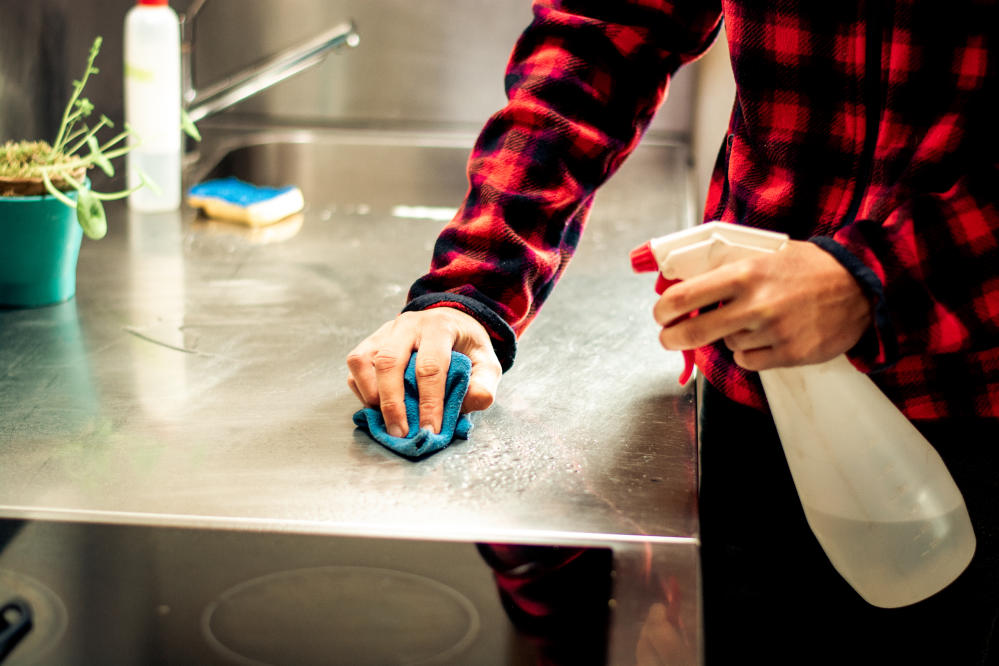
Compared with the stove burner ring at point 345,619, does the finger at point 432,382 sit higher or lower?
higher

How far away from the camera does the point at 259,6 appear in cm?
221

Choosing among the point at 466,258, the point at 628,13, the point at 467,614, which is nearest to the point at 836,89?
the point at 628,13

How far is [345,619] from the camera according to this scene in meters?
0.83

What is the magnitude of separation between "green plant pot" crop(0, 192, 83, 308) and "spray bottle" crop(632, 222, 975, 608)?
2.37 feet

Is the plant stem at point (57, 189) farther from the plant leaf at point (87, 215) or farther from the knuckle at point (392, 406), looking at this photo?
the knuckle at point (392, 406)

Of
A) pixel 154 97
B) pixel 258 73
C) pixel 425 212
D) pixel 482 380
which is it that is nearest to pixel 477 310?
pixel 482 380

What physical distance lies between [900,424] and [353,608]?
1.49ft

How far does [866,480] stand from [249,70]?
1.52 m

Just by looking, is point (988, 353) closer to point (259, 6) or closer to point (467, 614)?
point (467, 614)

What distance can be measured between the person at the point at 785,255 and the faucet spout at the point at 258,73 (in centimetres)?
95

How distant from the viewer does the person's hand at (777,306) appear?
76cm

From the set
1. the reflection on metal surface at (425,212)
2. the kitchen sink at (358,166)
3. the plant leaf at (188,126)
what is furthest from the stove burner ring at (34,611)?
the kitchen sink at (358,166)

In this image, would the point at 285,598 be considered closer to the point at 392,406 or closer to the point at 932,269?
the point at 392,406

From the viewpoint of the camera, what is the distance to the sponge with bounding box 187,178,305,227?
166cm
